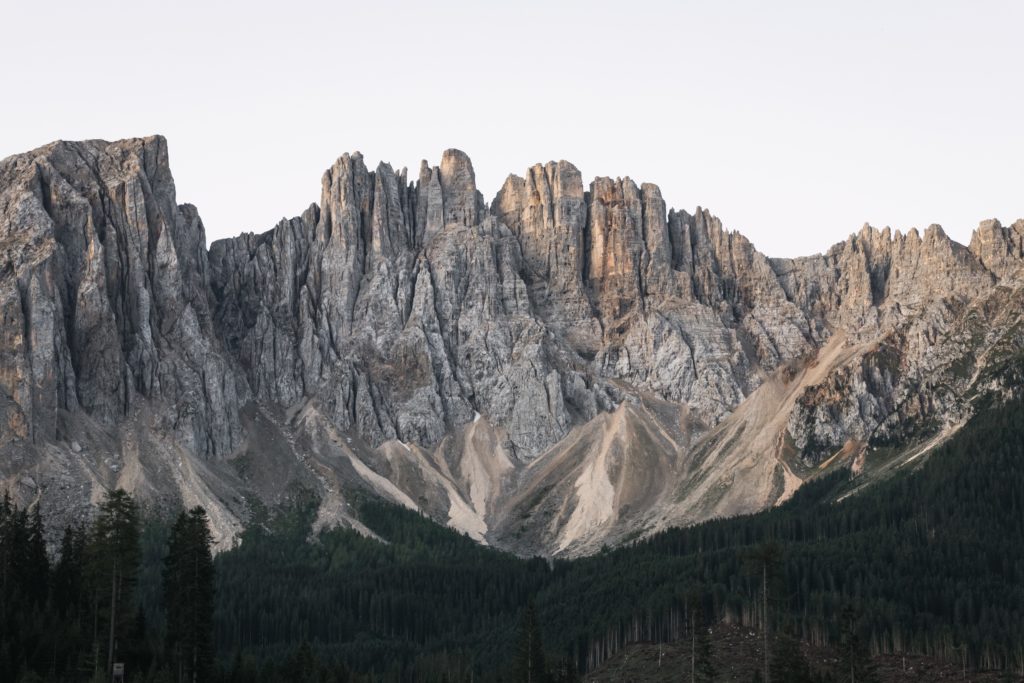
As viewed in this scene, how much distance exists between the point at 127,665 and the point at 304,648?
89.2 feet

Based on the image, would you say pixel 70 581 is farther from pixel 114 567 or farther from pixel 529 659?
pixel 529 659

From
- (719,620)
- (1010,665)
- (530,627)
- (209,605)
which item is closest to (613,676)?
(719,620)

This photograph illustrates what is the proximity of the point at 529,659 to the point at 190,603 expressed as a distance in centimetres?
3822

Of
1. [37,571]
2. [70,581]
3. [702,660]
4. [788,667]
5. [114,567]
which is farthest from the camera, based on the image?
[702,660]

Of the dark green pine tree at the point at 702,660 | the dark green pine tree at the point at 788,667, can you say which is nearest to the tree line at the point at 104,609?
the dark green pine tree at the point at 788,667

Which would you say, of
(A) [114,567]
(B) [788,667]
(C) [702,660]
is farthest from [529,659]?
(A) [114,567]

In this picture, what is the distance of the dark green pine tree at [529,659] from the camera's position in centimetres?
14062

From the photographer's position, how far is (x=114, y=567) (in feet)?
358

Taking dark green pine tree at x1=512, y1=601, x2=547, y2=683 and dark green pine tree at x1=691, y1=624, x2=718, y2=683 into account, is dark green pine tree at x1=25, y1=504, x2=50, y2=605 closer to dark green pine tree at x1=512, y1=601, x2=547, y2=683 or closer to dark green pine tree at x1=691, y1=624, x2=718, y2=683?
dark green pine tree at x1=512, y1=601, x2=547, y2=683

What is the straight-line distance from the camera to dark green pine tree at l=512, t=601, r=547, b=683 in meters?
141

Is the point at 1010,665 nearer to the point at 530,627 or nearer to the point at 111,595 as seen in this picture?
the point at 530,627

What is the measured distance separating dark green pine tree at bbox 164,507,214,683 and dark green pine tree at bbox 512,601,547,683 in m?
34.7

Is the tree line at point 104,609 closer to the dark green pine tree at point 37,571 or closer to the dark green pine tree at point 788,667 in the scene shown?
the dark green pine tree at point 37,571

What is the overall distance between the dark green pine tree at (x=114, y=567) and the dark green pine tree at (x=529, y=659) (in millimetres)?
42498
